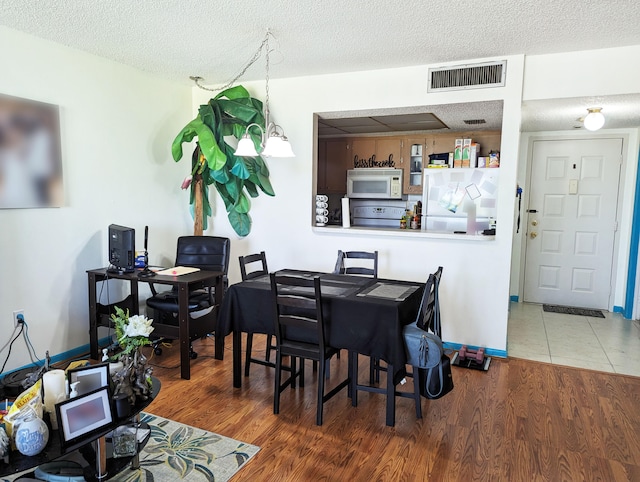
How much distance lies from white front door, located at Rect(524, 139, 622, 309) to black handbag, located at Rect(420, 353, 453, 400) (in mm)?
3579

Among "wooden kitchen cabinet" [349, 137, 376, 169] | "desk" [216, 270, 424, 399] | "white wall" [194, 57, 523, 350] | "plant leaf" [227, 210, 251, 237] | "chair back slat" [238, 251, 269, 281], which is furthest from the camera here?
"wooden kitchen cabinet" [349, 137, 376, 169]

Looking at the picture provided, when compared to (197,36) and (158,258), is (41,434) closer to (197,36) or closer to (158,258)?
(197,36)

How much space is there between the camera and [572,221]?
5367mm

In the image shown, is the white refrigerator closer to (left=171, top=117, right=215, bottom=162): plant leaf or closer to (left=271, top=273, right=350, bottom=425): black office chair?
(left=171, top=117, right=215, bottom=162): plant leaf

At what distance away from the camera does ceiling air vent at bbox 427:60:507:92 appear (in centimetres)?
355

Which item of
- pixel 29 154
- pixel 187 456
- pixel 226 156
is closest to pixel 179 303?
pixel 187 456

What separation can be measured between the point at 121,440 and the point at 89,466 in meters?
0.15

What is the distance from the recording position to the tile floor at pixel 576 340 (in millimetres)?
3701

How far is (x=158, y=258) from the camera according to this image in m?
4.46

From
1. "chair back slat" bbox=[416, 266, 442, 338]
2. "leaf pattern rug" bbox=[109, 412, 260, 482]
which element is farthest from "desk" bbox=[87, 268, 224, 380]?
"chair back slat" bbox=[416, 266, 442, 338]

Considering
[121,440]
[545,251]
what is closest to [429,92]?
[545,251]

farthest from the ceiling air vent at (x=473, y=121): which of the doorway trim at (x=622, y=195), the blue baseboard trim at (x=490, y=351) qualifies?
the blue baseboard trim at (x=490, y=351)

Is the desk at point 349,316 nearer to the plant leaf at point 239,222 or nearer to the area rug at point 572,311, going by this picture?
the plant leaf at point 239,222

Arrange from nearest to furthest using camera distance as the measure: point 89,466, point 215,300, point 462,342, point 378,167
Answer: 1. point 89,466
2. point 215,300
3. point 462,342
4. point 378,167
